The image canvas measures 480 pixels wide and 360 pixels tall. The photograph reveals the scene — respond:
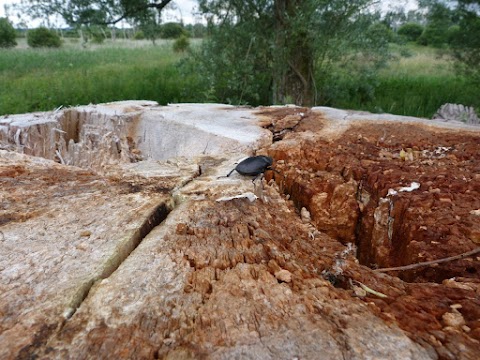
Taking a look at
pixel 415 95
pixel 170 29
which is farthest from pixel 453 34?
pixel 170 29

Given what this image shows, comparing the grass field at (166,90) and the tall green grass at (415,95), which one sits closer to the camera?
the tall green grass at (415,95)

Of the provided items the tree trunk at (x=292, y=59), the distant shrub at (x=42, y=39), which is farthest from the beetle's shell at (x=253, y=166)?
the distant shrub at (x=42, y=39)

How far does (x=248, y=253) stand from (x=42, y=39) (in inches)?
809

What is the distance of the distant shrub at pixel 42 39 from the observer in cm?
1797

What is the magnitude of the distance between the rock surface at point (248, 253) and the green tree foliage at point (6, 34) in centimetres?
1914

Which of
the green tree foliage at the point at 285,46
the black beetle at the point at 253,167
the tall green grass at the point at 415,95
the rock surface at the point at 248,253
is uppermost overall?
the green tree foliage at the point at 285,46

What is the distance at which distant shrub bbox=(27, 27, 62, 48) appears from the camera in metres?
18.0

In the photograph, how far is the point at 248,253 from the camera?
100 cm

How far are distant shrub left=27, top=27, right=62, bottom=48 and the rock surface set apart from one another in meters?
19.3

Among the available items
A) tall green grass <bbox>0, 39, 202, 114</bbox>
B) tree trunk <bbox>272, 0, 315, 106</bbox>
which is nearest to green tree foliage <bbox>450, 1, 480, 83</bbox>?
tree trunk <bbox>272, 0, 315, 106</bbox>

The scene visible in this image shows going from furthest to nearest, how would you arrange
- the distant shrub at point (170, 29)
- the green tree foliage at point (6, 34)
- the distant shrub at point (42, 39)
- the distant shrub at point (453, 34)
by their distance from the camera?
the distant shrub at point (42, 39) < the green tree foliage at point (6, 34) < the distant shrub at point (170, 29) < the distant shrub at point (453, 34)

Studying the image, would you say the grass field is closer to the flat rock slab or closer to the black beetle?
the black beetle

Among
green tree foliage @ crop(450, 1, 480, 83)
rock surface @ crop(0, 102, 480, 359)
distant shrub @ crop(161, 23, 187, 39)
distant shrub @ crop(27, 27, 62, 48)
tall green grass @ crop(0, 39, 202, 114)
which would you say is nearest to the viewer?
rock surface @ crop(0, 102, 480, 359)

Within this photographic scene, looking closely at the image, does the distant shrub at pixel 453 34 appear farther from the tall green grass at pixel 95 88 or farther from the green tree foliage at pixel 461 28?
the tall green grass at pixel 95 88
